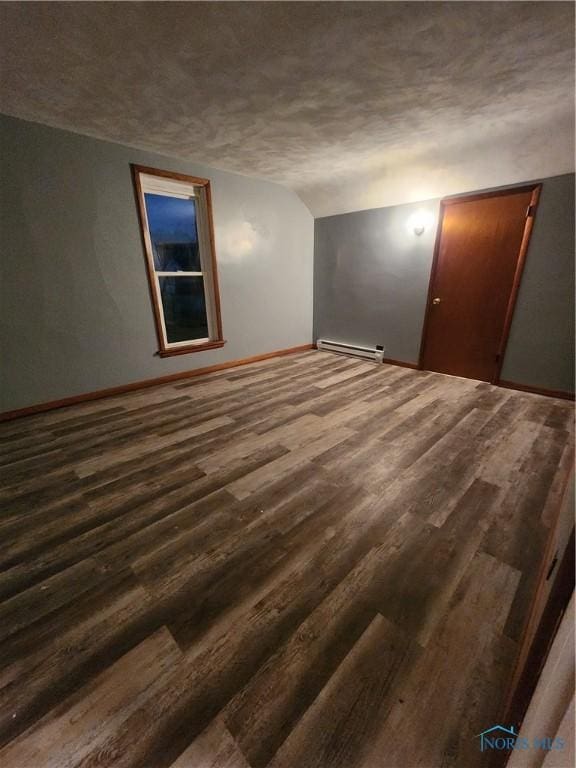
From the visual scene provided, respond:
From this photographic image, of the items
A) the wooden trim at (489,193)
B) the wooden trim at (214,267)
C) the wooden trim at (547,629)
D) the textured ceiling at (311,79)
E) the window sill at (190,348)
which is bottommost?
the window sill at (190,348)

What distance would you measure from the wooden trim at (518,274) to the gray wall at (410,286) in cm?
4

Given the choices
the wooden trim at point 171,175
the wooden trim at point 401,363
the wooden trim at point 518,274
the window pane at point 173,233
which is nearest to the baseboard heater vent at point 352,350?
the wooden trim at point 401,363

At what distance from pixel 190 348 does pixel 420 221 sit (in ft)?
10.8

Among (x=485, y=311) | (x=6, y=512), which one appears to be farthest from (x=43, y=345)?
(x=485, y=311)

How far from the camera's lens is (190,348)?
3826 millimetres

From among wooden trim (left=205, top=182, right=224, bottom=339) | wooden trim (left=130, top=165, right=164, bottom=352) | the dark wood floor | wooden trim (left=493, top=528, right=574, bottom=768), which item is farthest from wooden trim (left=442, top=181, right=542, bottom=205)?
wooden trim (left=493, top=528, right=574, bottom=768)

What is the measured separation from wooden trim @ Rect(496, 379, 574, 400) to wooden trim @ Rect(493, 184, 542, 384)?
0.09 m

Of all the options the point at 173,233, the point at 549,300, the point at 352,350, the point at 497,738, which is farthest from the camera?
the point at 352,350

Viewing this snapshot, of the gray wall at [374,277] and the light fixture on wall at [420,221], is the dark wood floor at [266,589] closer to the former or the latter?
the gray wall at [374,277]

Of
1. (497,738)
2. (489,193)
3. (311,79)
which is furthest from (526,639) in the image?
(489,193)

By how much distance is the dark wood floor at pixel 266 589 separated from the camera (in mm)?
857

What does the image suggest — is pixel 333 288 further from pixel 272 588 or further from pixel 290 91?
pixel 272 588

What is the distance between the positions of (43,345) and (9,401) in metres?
0.57

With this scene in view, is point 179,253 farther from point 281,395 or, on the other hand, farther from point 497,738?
point 497,738
